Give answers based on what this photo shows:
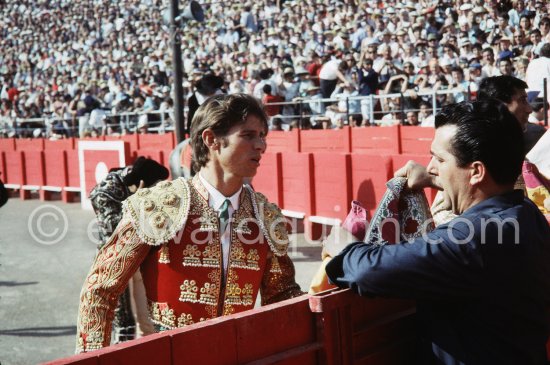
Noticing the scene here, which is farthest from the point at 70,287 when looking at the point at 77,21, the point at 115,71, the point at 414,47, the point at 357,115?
the point at 77,21

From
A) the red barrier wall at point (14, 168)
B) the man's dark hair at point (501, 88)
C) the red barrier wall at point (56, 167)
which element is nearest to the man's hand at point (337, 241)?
the man's dark hair at point (501, 88)

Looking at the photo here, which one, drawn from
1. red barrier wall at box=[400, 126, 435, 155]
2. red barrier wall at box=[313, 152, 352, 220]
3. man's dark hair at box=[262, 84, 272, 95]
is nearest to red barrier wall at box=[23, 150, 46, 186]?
man's dark hair at box=[262, 84, 272, 95]

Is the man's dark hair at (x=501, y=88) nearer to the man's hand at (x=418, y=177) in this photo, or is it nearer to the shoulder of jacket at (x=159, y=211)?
the man's hand at (x=418, y=177)

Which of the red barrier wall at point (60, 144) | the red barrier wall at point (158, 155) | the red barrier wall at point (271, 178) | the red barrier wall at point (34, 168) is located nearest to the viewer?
the red barrier wall at point (271, 178)

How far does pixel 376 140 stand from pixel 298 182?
156 centimetres

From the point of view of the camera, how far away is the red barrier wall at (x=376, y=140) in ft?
33.8

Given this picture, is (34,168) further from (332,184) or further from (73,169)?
(332,184)

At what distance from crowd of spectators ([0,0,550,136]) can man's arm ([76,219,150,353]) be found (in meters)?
4.39

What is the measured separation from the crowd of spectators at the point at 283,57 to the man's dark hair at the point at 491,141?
16.0 ft

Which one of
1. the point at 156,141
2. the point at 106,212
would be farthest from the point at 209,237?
the point at 156,141

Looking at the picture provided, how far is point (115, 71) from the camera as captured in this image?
68.9 feet

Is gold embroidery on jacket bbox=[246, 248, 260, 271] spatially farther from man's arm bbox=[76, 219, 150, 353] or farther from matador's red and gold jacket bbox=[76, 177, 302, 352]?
man's arm bbox=[76, 219, 150, 353]

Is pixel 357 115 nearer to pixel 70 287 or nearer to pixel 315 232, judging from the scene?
pixel 315 232

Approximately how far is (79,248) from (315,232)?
297 cm
